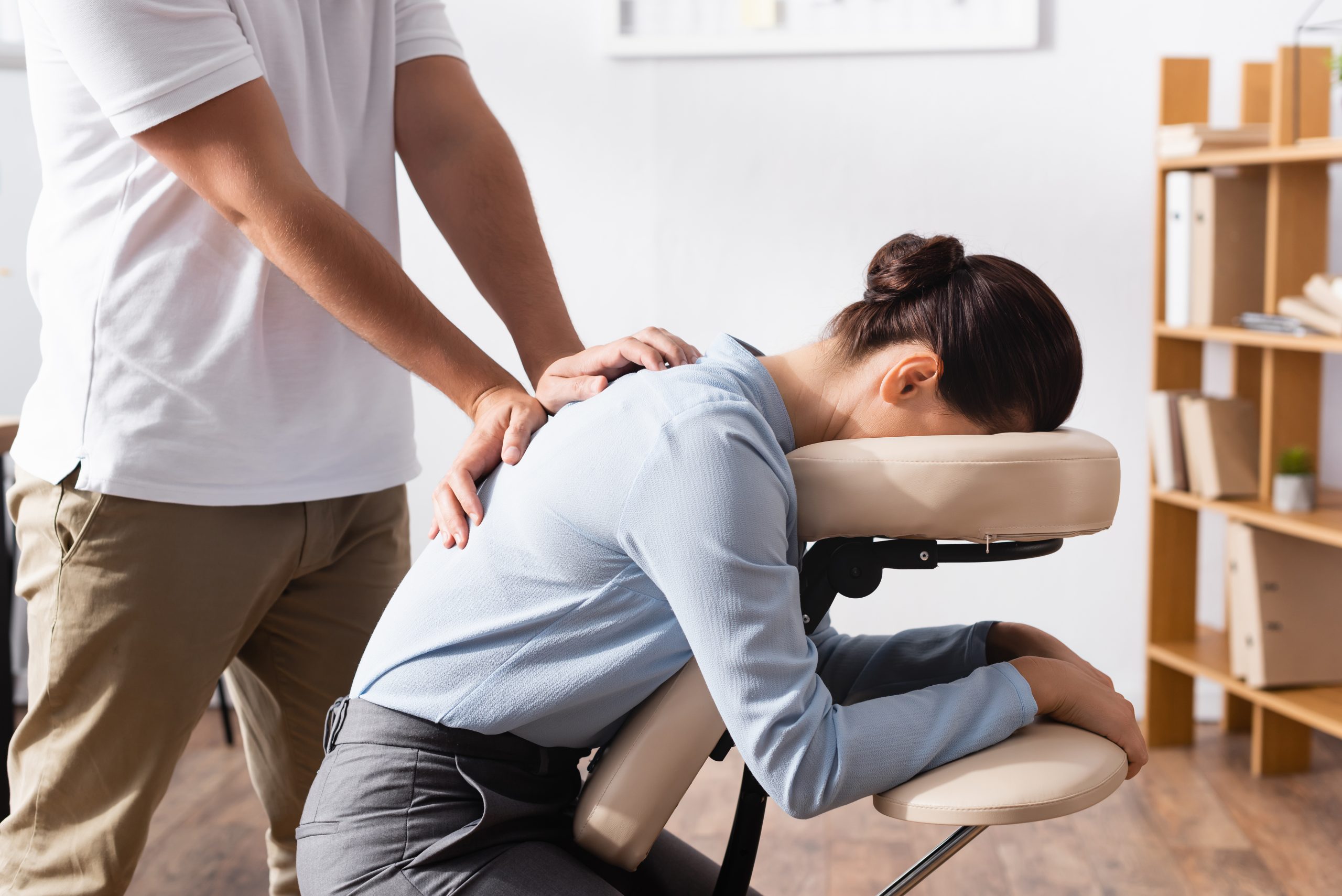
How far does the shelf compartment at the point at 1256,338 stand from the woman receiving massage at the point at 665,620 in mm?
1489

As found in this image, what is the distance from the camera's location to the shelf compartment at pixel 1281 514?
2.19 m

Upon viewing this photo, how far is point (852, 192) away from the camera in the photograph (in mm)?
2762

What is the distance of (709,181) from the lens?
2.79m

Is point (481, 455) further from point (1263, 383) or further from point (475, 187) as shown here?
point (1263, 383)

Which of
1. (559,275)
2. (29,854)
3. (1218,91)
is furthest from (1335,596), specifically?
(29,854)

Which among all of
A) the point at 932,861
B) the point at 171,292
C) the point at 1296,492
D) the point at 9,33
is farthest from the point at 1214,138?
the point at 9,33

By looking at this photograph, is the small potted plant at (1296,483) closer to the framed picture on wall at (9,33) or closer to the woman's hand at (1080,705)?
the woman's hand at (1080,705)

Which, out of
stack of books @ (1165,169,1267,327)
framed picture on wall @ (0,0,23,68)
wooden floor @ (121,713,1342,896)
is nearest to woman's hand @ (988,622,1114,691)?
wooden floor @ (121,713,1342,896)

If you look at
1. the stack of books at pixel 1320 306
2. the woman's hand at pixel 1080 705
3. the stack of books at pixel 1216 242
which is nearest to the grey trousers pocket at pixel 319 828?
the woman's hand at pixel 1080 705

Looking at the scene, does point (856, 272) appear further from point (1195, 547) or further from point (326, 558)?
point (326, 558)

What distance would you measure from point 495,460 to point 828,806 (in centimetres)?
41

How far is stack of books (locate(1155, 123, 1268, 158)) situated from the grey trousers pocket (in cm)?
224

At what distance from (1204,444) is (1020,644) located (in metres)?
1.63

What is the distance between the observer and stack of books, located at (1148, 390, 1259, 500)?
7.95ft
